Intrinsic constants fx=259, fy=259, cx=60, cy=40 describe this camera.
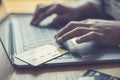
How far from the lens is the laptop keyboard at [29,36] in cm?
75

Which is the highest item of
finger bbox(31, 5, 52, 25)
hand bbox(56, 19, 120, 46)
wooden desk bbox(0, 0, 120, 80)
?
hand bbox(56, 19, 120, 46)

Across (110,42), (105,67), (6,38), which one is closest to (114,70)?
(105,67)

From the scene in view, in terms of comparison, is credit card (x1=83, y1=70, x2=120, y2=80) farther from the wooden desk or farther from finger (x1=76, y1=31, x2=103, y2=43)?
finger (x1=76, y1=31, x2=103, y2=43)

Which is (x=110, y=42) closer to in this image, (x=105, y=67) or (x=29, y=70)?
(x=105, y=67)

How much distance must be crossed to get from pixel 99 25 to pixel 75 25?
0.08 m

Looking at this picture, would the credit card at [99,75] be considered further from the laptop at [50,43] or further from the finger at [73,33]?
the finger at [73,33]

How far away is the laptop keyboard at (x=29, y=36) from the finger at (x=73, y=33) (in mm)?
21

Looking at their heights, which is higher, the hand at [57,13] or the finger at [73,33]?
the finger at [73,33]

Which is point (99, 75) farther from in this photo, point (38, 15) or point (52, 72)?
point (38, 15)

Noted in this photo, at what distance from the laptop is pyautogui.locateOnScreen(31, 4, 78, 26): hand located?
51 mm

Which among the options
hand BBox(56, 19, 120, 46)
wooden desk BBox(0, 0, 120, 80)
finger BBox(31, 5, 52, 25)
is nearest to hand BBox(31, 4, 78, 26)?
finger BBox(31, 5, 52, 25)

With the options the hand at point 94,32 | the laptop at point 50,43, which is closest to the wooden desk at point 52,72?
the laptop at point 50,43

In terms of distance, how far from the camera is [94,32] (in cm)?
75

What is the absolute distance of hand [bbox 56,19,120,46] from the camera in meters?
0.74
